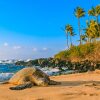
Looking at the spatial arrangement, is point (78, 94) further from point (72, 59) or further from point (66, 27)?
point (66, 27)

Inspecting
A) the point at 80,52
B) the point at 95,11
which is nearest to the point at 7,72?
the point at 80,52

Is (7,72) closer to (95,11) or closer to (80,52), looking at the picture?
(80,52)

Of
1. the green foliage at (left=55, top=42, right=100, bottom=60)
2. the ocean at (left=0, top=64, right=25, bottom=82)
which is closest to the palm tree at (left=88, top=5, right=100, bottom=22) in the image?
the green foliage at (left=55, top=42, right=100, bottom=60)

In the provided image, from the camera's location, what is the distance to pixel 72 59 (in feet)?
248

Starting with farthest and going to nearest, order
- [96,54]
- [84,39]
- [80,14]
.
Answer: [84,39] → [80,14] → [96,54]

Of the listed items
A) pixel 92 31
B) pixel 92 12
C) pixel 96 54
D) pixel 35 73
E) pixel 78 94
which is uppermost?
pixel 92 12

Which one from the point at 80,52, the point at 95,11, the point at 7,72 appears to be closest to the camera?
the point at 7,72

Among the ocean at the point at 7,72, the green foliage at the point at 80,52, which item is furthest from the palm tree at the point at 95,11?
the ocean at the point at 7,72

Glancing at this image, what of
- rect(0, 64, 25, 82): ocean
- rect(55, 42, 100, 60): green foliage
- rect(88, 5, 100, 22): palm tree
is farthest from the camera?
rect(88, 5, 100, 22): palm tree

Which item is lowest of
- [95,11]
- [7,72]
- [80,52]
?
[7,72]

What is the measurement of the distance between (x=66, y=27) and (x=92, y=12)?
62.2ft

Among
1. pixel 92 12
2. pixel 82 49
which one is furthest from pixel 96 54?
pixel 92 12

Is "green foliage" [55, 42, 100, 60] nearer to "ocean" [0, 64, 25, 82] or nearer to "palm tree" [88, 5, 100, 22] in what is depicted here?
"palm tree" [88, 5, 100, 22]

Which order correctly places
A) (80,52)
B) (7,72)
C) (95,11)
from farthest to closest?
1. (95,11)
2. (80,52)
3. (7,72)
